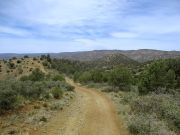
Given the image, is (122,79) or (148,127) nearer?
(148,127)

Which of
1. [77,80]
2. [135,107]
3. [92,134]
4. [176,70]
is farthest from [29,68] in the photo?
[92,134]

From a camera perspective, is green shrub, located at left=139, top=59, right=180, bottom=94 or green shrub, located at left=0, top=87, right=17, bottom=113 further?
green shrub, located at left=139, top=59, right=180, bottom=94

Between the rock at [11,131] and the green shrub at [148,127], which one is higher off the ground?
the green shrub at [148,127]

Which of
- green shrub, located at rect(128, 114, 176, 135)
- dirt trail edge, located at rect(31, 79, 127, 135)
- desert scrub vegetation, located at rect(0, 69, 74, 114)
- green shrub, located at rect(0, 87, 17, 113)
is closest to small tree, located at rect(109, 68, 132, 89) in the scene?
desert scrub vegetation, located at rect(0, 69, 74, 114)

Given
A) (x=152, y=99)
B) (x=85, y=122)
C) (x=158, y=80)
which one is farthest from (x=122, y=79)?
(x=85, y=122)

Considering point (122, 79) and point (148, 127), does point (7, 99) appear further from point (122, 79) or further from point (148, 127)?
point (122, 79)

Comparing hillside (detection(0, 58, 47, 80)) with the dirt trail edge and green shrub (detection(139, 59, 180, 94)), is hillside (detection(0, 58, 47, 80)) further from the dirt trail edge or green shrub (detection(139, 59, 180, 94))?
the dirt trail edge

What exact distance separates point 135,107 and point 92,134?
19.0 feet

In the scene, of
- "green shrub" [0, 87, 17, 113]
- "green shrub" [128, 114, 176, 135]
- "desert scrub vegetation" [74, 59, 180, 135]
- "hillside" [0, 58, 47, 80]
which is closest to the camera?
"green shrub" [128, 114, 176, 135]

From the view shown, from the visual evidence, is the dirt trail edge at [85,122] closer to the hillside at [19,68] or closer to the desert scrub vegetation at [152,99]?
the desert scrub vegetation at [152,99]

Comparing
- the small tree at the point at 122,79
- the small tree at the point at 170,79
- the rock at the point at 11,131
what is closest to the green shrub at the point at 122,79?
the small tree at the point at 122,79

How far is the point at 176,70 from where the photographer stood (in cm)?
2681

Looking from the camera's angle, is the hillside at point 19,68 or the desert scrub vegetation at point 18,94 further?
the hillside at point 19,68

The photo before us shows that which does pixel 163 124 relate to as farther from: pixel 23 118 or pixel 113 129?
pixel 23 118
